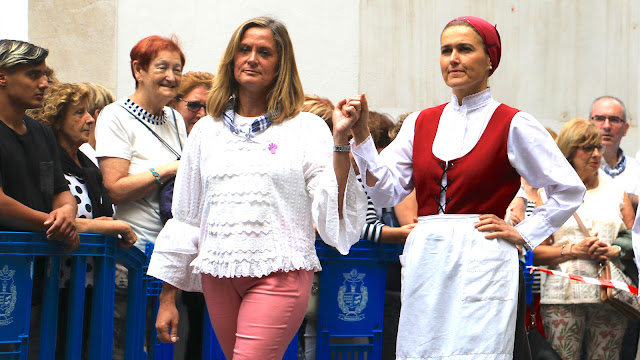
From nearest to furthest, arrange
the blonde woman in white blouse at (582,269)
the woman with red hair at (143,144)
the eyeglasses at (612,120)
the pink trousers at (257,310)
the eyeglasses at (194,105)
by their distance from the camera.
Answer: the pink trousers at (257,310) < the woman with red hair at (143,144) < the blonde woman in white blouse at (582,269) < the eyeglasses at (194,105) < the eyeglasses at (612,120)

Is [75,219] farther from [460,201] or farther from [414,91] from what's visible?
[414,91]

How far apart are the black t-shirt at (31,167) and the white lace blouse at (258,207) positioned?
2.73 feet

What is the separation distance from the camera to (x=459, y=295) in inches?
134

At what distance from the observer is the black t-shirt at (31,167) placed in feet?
12.2

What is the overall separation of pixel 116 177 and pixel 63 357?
3.38 feet

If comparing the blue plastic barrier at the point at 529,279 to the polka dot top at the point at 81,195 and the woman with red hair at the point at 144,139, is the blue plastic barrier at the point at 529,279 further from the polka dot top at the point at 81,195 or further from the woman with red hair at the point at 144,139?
the polka dot top at the point at 81,195

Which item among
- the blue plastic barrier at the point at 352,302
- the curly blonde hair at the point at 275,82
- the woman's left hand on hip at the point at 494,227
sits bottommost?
the blue plastic barrier at the point at 352,302

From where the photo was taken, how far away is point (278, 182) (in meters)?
3.18

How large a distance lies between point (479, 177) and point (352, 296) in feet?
3.75

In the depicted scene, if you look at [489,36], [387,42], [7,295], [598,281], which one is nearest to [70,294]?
[7,295]

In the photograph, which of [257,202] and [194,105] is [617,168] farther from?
[257,202]

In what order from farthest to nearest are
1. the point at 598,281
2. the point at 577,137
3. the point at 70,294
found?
the point at 577,137 → the point at 598,281 → the point at 70,294

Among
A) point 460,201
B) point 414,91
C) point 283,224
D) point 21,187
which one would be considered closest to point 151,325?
point 21,187

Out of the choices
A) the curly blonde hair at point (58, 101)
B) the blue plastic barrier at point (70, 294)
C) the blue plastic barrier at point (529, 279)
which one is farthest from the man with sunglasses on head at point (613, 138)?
the curly blonde hair at point (58, 101)
